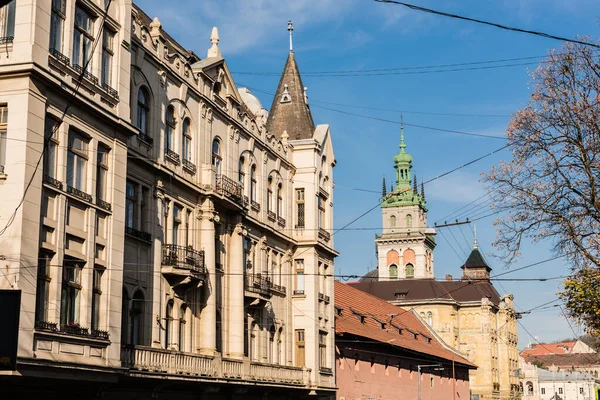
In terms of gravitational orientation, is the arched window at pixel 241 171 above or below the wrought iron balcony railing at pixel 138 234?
above

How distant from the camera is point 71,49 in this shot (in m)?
24.0

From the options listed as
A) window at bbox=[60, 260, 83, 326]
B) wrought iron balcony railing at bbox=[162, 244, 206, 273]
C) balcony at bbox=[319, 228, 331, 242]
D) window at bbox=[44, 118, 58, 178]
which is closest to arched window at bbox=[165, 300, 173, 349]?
wrought iron balcony railing at bbox=[162, 244, 206, 273]

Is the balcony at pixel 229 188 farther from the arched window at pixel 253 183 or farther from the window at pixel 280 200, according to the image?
the window at pixel 280 200

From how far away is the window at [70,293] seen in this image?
2305 cm

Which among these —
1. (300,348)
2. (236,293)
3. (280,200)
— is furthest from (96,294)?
(300,348)

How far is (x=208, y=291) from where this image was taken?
34.0 m

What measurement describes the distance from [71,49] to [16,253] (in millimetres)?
6016

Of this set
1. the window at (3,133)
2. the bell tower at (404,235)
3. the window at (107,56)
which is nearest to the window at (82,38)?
the window at (107,56)

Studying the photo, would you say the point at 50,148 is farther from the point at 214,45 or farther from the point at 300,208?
the point at 300,208

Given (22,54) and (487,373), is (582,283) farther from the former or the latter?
(487,373)

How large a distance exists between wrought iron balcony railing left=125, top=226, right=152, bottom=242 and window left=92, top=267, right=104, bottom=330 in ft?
12.7

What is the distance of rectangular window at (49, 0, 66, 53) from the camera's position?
76.4 ft

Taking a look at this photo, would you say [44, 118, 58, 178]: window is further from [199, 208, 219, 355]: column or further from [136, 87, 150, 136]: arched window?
[199, 208, 219, 355]: column

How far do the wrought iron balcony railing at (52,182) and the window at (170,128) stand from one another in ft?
29.6
